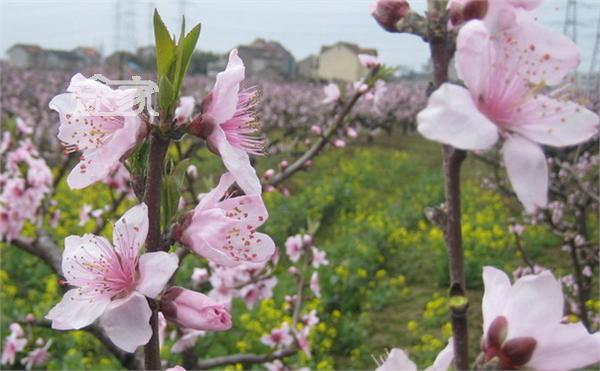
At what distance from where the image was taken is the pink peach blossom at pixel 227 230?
86 centimetres

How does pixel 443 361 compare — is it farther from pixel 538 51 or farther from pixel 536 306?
pixel 538 51

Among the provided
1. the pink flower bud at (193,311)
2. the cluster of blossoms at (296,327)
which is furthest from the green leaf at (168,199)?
the cluster of blossoms at (296,327)

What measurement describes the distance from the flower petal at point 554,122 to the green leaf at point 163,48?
45 cm

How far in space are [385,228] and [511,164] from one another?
8.08 metres

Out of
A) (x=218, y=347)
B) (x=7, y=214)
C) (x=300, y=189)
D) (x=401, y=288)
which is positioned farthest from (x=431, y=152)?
(x=7, y=214)

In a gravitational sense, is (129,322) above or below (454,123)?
below

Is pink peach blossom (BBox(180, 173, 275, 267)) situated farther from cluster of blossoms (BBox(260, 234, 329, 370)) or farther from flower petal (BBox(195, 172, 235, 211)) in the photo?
cluster of blossoms (BBox(260, 234, 329, 370))

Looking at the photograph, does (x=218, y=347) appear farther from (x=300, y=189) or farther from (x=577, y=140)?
(x=300, y=189)

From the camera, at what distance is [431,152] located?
674 inches

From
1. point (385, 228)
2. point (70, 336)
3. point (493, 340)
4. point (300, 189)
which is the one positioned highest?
point (493, 340)

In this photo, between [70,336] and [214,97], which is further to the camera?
[70,336]

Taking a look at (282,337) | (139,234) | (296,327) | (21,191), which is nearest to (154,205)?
(139,234)

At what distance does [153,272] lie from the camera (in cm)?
81

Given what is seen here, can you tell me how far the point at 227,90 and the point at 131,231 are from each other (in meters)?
0.23
